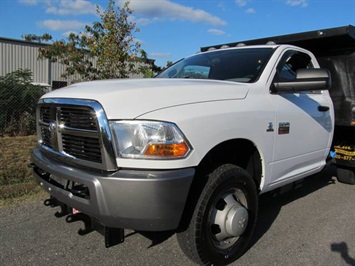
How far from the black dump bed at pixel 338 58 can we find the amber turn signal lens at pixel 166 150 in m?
3.37

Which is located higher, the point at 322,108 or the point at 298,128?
the point at 322,108

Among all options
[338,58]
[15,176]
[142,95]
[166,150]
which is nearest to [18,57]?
[15,176]

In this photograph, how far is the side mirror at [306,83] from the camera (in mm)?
3514

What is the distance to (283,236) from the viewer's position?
390 centimetres

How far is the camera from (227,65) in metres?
4.16

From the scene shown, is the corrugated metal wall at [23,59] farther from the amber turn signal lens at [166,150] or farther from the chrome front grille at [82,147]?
the amber turn signal lens at [166,150]

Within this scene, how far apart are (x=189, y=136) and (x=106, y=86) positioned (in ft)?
2.67

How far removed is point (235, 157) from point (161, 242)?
113 cm

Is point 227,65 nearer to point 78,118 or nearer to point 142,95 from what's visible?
point 142,95

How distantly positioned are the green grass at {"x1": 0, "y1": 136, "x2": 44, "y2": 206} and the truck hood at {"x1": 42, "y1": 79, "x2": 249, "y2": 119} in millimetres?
2323

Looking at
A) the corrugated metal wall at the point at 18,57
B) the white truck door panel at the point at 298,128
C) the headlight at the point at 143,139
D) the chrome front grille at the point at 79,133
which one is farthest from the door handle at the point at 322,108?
the corrugated metal wall at the point at 18,57

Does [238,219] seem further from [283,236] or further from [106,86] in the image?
[106,86]

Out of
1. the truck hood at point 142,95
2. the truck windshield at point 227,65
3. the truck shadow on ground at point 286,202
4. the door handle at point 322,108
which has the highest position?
the truck windshield at point 227,65

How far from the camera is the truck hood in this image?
8.58ft
